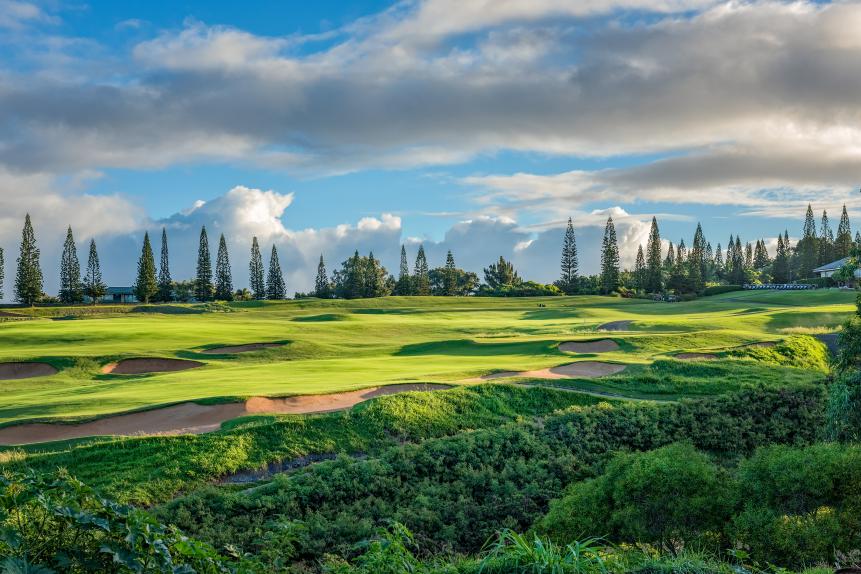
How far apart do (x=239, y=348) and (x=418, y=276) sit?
82194 mm

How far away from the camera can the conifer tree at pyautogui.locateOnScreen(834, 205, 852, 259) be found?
4449 inches

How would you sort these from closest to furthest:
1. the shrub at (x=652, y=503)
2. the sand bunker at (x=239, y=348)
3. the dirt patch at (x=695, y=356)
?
A: the shrub at (x=652, y=503) < the dirt patch at (x=695, y=356) < the sand bunker at (x=239, y=348)

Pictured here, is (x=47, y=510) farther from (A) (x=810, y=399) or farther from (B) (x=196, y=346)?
(B) (x=196, y=346)

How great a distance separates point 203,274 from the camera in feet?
356

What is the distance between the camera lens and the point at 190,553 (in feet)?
17.3

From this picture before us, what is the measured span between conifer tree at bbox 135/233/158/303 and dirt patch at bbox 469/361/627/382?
87537 mm

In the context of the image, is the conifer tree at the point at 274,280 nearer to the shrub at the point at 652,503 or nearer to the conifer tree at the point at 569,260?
the conifer tree at the point at 569,260

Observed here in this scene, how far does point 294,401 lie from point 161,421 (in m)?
3.88

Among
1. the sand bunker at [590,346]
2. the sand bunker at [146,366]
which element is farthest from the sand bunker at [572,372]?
the sand bunker at [146,366]

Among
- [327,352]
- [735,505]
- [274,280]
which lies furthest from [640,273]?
[735,505]

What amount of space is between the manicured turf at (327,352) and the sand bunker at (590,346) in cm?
54

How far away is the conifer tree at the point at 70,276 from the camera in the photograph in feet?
331

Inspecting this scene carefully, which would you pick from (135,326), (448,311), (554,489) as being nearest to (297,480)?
(554,489)

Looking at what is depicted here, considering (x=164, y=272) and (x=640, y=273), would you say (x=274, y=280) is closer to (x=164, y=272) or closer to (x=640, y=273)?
(x=164, y=272)
